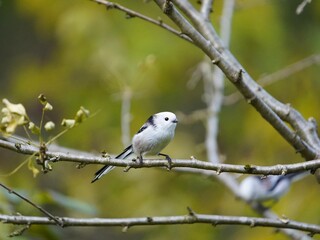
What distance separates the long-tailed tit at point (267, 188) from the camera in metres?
5.23

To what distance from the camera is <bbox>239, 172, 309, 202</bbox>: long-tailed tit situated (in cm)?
523

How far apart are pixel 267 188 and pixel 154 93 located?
5.07 feet

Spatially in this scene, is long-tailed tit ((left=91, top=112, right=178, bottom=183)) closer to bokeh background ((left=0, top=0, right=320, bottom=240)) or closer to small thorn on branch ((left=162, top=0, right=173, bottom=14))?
small thorn on branch ((left=162, top=0, right=173, bottom=14))

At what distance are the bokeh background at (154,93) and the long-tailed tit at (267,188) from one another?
0.43 feet

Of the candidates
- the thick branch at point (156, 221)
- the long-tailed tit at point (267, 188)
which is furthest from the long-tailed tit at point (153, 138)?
the long-tailed tit at point (267, 188)

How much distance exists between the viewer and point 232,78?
9.40 ft

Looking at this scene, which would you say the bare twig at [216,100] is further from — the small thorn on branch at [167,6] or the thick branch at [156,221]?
the small thorn on branch at [167,6]

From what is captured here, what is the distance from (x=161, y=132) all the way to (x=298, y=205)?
2.25 meters

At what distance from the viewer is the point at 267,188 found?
5734 mm

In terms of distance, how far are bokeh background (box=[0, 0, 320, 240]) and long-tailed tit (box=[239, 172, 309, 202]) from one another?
0.43 ft

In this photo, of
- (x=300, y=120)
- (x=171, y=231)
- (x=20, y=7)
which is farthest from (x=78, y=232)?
(x=300, y=120)

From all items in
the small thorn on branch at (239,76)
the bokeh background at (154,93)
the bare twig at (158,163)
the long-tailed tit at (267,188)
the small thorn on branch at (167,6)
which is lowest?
the bare twig at (158,163)

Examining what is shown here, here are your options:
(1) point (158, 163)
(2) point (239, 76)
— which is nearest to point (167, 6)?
(2) point (239, 76)

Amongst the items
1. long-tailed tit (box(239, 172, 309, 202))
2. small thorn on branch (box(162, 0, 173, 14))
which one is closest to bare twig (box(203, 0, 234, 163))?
long-tailed tit (box(239, 172, 309, 202))
